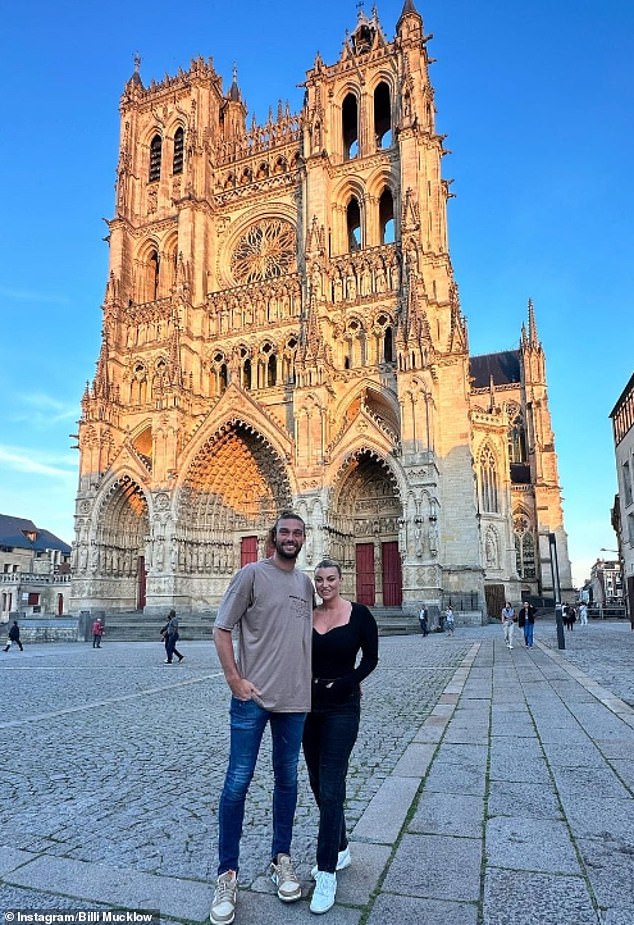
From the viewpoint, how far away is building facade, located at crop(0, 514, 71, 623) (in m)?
50.5

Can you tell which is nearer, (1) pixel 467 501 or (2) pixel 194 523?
(1) pixel 467 501

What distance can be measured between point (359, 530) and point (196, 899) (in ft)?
91.1

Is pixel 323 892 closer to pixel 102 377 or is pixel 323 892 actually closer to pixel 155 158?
pixel 102 377

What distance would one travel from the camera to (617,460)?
92.4 feet

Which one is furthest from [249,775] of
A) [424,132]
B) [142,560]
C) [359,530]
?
[424,132]

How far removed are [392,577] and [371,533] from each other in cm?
239

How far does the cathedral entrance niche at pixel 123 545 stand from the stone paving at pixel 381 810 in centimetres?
2444

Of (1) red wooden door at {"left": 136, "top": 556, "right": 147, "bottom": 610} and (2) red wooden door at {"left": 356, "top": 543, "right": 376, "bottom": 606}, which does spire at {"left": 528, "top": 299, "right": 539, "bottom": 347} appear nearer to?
(2) red wooden door at {"left": 356, "top": 543, "right": 376, "bottom": 606}

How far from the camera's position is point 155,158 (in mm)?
39812

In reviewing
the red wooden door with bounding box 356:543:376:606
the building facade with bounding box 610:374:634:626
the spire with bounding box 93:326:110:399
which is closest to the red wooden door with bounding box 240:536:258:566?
the red wooden door with bounding box 356:543:376:606

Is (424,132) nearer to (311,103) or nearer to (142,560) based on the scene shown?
(311,103)

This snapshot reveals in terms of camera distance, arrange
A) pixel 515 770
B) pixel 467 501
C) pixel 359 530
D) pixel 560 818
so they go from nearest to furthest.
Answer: pixel 560 818 < pixel 515 770 < pixel 467 501 < pixel 359 530

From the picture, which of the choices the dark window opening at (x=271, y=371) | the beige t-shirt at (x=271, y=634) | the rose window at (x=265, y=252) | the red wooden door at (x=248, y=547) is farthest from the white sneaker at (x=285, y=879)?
the rose window at (x=265, y=252)

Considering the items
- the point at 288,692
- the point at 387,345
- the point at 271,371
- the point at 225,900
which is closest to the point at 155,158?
the point at 271,371
